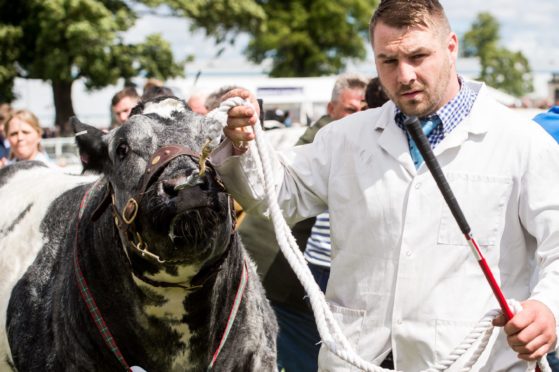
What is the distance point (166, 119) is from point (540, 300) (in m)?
1.60

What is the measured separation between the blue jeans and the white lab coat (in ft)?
8.43

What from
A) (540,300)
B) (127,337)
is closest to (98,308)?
(127,337)

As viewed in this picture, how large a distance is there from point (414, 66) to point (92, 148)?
4.94 ft

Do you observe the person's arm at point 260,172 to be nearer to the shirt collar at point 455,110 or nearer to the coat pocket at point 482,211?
the shirt collar at point 455,110

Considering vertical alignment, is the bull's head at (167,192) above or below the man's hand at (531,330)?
above

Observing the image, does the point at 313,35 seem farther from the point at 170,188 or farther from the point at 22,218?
the point at 170,188

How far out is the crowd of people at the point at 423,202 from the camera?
9.30 ft

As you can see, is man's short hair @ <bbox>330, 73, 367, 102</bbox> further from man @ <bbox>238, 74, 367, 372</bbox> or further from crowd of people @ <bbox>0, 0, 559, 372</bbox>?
crowd of people @ <bbox>0, 0, 559, 372</bbox>

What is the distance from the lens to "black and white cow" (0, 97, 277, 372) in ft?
9.70

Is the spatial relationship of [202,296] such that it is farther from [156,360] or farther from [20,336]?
[20,336]

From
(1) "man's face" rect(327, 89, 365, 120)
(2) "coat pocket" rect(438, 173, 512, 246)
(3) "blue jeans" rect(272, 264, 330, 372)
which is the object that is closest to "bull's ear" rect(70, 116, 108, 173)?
(2) "coat pocket" rect(438, 173, 512, 246)

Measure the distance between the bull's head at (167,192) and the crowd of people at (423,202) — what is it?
5.7 inches

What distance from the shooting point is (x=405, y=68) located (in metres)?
2.83

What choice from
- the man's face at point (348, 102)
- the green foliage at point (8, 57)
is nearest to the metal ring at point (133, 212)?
the man's face at point (348, 102)
